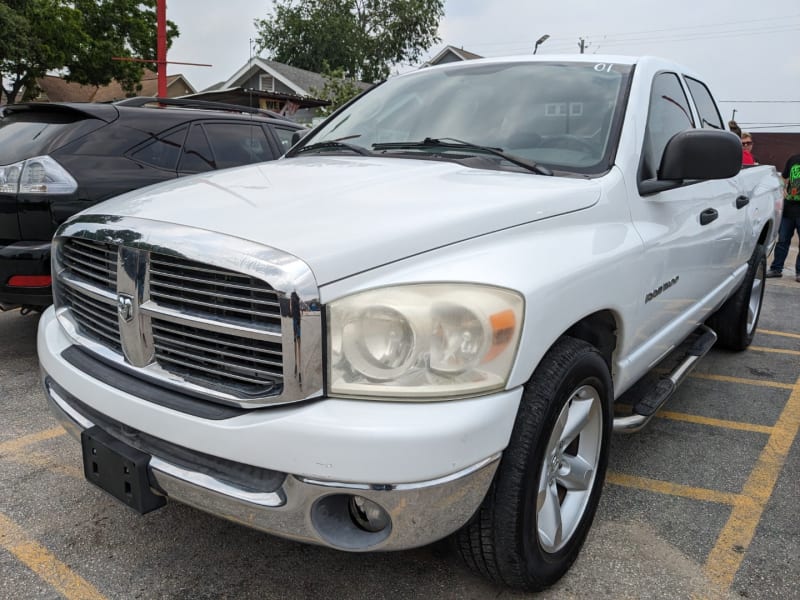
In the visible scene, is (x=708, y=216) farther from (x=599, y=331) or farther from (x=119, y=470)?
(x=119, y=470)

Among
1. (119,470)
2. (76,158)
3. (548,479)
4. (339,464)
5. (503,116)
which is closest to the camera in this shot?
(339,464)

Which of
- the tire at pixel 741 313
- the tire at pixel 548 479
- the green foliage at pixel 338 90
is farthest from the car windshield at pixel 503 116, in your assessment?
the green foliage at pixel 338 90

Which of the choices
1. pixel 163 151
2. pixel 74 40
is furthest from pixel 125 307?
pixel 74 40

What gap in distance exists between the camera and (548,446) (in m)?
1.98

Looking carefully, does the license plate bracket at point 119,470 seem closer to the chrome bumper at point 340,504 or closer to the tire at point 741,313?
the chrome bumper at point 340,504

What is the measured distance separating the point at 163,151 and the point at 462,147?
2897 mm

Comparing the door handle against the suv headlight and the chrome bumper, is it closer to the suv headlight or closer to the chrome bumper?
the chrome bumper

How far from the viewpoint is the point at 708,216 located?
3213 millimetres

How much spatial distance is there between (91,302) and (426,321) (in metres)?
1.17

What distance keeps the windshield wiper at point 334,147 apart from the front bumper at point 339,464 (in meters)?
1.50

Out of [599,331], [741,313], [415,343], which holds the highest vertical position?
[415,343]

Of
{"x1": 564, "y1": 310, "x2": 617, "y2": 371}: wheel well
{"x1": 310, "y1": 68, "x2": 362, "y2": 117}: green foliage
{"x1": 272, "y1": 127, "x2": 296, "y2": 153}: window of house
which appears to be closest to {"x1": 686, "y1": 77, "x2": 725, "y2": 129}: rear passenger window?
{"x1": 564, "y1": 310, "x2": 617, "y2": 371}: wheel well

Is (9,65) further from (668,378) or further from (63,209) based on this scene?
(668,378)

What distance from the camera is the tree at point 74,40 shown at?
25.6 m
